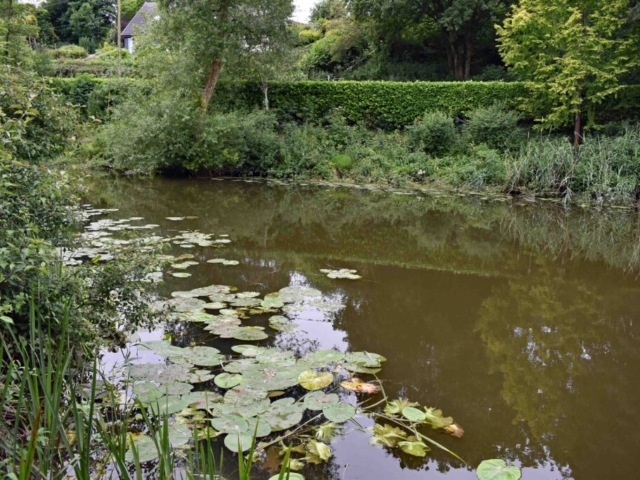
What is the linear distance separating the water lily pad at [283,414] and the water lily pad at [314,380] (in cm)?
23

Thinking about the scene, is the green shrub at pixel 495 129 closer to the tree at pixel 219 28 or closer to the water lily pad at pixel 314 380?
the tree at pixel 219 28

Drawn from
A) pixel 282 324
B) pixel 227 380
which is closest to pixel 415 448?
pixel 227 380

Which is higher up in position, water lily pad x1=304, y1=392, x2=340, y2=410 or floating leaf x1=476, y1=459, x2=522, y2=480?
water lily pad x1=304, y1=392, x2=340, y2=410

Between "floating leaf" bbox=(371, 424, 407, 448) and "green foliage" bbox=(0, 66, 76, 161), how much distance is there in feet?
9.56

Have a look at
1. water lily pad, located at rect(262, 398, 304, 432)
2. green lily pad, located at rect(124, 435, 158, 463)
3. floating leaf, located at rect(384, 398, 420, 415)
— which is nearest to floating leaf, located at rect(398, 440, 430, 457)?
floating leaf, located at rect(384, 398, 420, 415)

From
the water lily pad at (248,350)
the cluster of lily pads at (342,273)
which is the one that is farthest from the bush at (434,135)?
the water lily pad at (248,350)

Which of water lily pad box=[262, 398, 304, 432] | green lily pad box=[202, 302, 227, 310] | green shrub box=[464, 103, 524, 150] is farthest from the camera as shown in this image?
green shrub box=[464, 103, 524, 150]

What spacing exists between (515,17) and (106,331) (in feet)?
41.7

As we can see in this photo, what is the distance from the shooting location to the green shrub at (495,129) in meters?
13.6

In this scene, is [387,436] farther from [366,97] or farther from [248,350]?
[366,97]

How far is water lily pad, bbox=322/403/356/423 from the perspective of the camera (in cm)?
302

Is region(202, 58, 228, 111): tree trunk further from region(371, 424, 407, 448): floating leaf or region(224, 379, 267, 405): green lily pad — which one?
region(371, 424, 407, 448): floating leaf

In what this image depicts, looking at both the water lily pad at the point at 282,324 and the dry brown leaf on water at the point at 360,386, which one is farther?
the water lily pad at the point at 282,324

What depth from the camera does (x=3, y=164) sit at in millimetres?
3029
